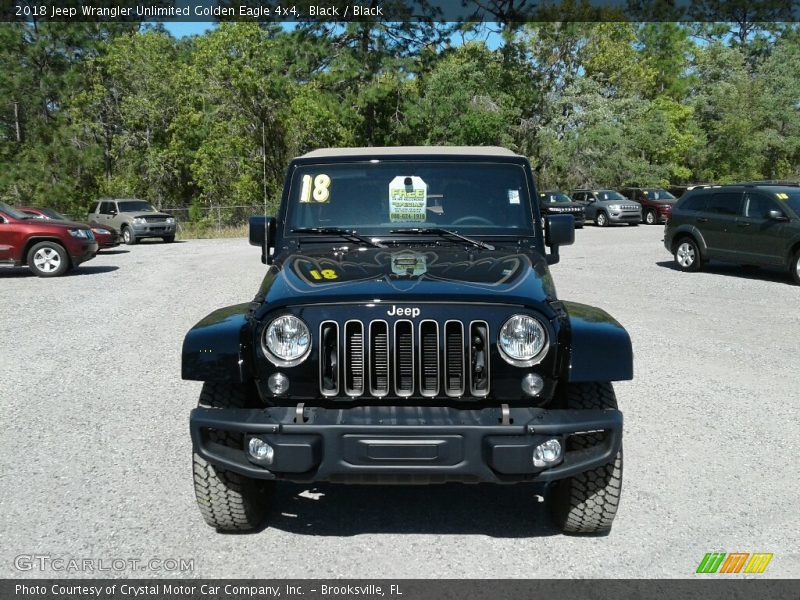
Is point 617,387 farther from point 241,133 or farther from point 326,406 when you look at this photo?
point 241,133

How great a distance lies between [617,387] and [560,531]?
11.5 ft

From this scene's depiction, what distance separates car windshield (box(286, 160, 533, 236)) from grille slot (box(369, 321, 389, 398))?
1.45 meters

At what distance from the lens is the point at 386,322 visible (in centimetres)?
391

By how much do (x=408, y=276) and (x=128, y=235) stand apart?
2981 cm

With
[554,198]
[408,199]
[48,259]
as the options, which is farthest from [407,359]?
[554,198]

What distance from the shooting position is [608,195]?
124ft

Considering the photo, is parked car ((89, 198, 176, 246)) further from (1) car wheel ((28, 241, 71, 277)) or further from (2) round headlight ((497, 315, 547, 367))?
(2) round headlight ((497, 315, 547, 367))

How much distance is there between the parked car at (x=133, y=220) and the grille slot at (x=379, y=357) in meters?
29.7

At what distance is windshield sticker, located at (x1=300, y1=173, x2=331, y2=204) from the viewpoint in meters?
5.46

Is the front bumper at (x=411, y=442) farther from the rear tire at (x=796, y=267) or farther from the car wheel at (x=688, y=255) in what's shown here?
the car wheel at (x=688, y=255)

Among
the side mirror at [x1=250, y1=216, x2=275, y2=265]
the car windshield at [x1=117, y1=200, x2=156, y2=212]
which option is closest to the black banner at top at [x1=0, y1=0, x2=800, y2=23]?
the car windshield at [x1=117, y1=200, x2=156, y2=212]

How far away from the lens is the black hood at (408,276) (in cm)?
400

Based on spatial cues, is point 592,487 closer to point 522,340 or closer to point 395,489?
point 522,340

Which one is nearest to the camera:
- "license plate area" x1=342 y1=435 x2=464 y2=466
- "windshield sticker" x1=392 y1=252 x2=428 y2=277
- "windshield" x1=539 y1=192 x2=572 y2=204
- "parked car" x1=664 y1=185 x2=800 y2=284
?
"license plate area" x1=342 y1=435 x2=464 y2=466
